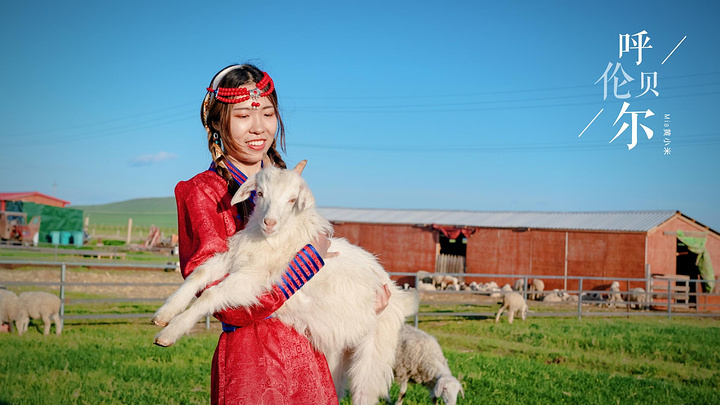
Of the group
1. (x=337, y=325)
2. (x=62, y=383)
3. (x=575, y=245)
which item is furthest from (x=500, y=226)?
(x=337, y=325)

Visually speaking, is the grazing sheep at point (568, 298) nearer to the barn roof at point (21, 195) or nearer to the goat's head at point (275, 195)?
the goat's head at point (275, 195)

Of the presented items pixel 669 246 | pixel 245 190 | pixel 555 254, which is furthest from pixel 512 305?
pixel 245 190

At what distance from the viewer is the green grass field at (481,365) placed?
639 centimetres

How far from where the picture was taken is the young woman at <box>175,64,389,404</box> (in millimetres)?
2088

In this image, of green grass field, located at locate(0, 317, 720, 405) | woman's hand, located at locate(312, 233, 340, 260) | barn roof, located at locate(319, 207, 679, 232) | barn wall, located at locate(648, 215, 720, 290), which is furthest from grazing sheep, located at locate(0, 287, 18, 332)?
barn wall, located at locate(648, 215, 720, 290)

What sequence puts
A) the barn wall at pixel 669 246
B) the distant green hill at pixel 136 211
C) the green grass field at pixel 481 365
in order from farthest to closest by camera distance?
the distant green hill at pixel 136 211 < the barn wall at pixel 669 246 < the green grass field at pixel 481 365

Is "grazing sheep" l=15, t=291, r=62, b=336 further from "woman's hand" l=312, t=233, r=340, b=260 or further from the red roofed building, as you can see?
the red roofed building

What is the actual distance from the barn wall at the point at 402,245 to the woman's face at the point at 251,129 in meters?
22.2

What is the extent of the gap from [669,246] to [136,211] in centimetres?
13240

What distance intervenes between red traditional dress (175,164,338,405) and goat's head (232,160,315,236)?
16 cm

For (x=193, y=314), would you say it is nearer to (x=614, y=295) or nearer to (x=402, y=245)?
(x=614, y=295)

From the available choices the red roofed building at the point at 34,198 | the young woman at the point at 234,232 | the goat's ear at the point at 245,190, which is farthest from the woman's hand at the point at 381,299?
the red roofed building at the point at 34,198

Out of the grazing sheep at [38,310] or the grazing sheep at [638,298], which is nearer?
the grazing sheep at [38,310]

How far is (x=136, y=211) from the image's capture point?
136 metres
